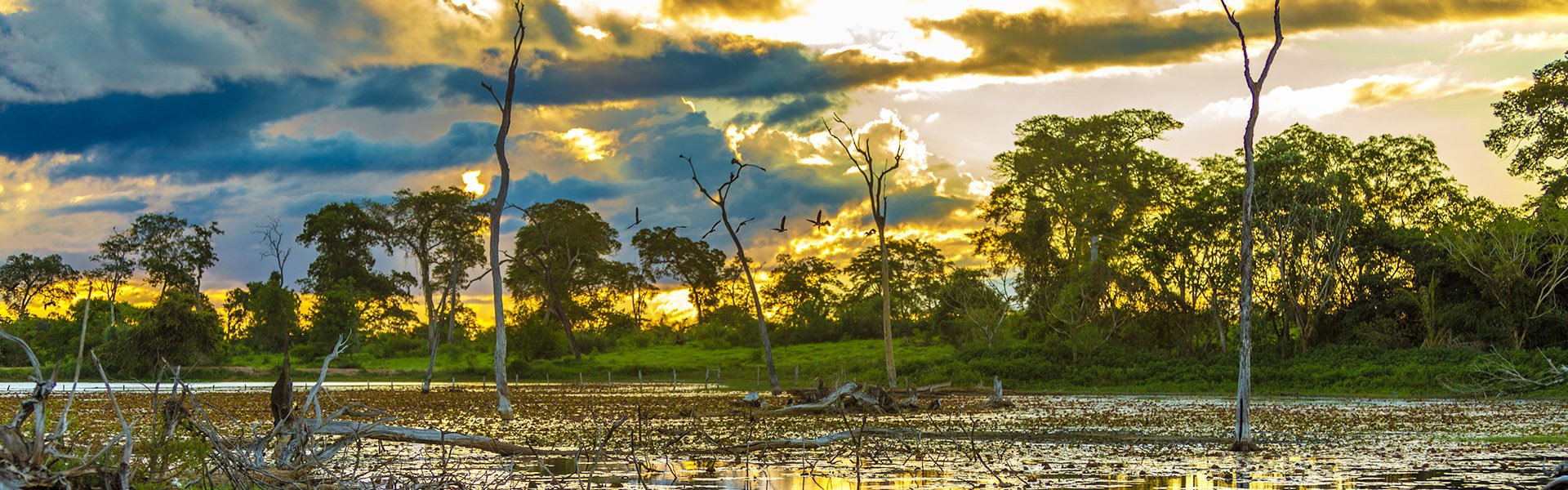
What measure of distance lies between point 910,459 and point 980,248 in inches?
1648

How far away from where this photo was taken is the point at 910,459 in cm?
1714

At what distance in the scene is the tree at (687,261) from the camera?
83.1m

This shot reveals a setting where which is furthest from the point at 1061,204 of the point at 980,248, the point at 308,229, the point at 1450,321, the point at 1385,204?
the point at 308,229

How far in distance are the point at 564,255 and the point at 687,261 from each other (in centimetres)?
917

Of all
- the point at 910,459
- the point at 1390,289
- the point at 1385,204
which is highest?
the point at 1385,204

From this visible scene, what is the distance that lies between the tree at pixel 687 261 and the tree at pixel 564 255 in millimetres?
3704

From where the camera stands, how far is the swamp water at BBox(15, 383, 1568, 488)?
1400cm

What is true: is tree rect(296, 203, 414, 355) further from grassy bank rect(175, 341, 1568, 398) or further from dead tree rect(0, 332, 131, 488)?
dead tree rect(0, 332, 131, 488)

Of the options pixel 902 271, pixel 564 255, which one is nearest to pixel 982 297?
pixel 902 271

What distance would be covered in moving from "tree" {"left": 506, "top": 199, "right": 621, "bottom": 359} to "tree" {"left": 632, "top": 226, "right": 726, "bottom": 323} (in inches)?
146

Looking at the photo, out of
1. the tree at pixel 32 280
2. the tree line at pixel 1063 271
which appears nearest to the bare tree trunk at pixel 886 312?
the tree line at pixel 1063 271

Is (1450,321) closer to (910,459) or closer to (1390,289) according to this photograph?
(1390,289)

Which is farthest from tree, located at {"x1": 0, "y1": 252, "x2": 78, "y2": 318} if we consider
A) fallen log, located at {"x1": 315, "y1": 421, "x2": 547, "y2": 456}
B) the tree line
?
fallen log, located at {"x1": 315, "y1": 421, "x2": 547, "y2": 456}

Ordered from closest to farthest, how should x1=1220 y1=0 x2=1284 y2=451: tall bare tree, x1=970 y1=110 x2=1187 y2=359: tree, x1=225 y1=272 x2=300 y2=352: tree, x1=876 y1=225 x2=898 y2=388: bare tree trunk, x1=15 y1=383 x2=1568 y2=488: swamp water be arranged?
x1=15 y1=383 x2=1568 y2=488: swamp water
x1=1220 y1=0 x2=1284 y2=451: tall bare tree
x1=876 y1=225 x2=898 y2=388: bare tree trunk
x1=970 y1=110 x2=1187 y2=359: tree
x1=225 y1=272 x2=300 y2=352: tree
